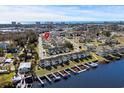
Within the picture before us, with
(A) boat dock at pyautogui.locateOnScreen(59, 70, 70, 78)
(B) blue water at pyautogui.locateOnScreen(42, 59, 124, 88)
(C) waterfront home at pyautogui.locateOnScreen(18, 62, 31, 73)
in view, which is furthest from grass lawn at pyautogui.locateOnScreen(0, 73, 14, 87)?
(A) boat dock at pyautogui.locateOnScreen(59, 70, 70, 78)

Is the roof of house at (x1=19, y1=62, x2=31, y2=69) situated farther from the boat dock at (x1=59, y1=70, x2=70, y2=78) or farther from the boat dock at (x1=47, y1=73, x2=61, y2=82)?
the boat dock at (x1=59, y1=70, x2=70, y2=78)

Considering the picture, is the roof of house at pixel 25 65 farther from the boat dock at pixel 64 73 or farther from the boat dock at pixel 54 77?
the boat dock at pixel 64 73

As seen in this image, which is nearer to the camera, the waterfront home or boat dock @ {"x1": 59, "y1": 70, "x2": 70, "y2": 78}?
the waterfront home

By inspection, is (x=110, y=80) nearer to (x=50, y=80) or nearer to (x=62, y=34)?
(x=50, y=80)

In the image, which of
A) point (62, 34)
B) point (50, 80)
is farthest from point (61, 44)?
point (50, 80)

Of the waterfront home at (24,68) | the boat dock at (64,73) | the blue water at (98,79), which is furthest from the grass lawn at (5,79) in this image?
the boat dock at (64,73)

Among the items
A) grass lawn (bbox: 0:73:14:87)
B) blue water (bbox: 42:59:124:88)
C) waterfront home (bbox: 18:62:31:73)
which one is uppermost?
waterfront home (bbox: 18:62:31:73)

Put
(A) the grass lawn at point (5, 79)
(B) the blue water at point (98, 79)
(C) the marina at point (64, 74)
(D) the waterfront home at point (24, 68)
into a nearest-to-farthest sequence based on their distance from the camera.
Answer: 1. (A) the grass lawn at point (5, 79)
2. (B) the blue water at point (98, 79)
3. (D) the waterfront home at point (24, 68)
4. (C) the marina at point (64, 74)
